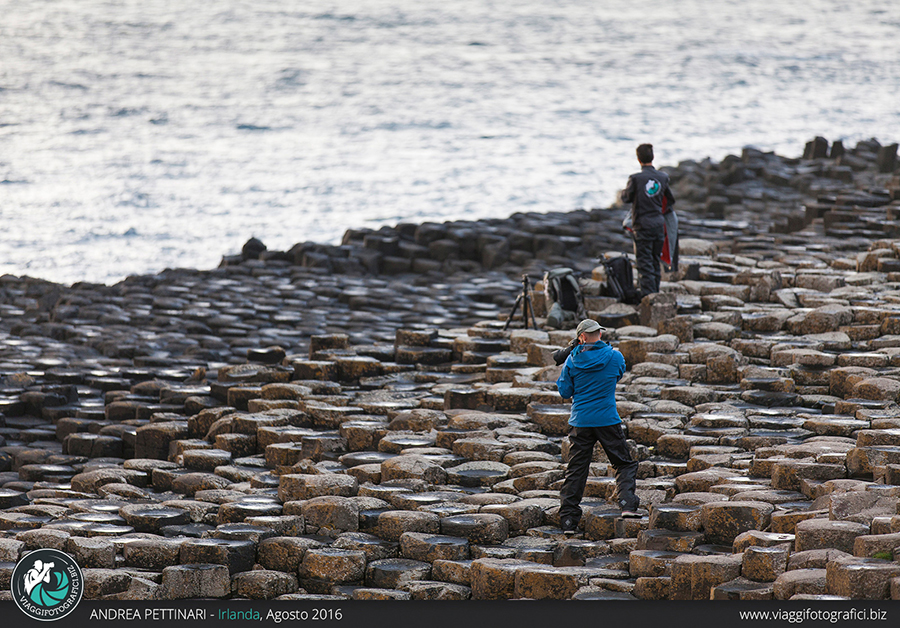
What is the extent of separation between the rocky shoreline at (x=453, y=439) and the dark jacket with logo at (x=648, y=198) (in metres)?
1.06

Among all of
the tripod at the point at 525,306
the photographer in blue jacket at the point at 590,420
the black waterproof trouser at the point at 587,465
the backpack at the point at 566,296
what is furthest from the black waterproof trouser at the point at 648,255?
the black waterproof trouser at the point at 587,465

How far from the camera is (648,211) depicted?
1450cm

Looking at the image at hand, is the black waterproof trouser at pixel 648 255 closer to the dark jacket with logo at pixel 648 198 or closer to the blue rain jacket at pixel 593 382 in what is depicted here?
the dark jacket with logo at pixel 648 198

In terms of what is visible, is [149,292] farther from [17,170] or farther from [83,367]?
[17,170]

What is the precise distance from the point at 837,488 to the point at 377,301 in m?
14.9

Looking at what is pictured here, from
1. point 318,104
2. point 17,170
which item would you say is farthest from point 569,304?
point 318,104

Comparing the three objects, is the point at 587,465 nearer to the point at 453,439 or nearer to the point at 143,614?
the point at 453,439

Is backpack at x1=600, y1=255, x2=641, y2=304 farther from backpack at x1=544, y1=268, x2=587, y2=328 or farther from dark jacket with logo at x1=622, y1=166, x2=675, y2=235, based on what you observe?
dark jacket with logo at x1=622, y1=166, x2=675, y2=235

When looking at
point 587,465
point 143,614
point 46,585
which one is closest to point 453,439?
point 587,465

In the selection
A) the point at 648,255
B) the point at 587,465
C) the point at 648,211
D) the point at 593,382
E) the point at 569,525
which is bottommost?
the point at 569,525

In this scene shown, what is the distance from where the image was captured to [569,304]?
1552 centimetres

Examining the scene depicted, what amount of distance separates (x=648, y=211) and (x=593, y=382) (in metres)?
6.19

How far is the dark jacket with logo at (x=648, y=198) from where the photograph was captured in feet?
46.6

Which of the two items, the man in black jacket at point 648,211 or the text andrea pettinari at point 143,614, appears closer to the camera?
the text andrea pettinari at point 143,614
